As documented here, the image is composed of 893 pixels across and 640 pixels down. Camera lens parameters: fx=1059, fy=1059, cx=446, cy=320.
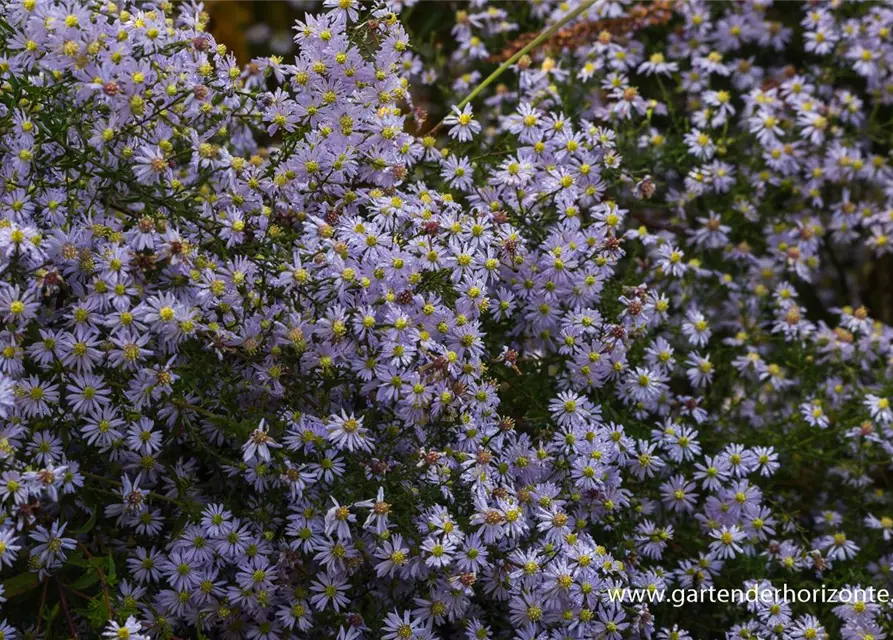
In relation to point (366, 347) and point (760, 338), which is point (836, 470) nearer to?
point (760, 338)

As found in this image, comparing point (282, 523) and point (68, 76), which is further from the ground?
point (68, 76)

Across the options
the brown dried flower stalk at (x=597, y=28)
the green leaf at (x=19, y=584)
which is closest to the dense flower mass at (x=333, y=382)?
the green leaf at (x=19, y=584)

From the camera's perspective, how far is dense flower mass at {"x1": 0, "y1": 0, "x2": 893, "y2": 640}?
141cm

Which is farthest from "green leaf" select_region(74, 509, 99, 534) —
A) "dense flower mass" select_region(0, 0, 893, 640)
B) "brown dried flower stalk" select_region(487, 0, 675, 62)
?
"brown dried flower stalk" select_region(487, 0, 675, 62)

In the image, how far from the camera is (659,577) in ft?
5.50

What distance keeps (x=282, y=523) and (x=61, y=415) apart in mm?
350

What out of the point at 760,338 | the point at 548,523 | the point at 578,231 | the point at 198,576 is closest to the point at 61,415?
the point at 198,576

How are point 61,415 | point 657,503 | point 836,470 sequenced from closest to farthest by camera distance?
point 61,415, point 657,503, point 836,470

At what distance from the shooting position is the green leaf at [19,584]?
54.0 inches

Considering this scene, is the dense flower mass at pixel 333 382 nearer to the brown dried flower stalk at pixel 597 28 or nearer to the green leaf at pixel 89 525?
the green leaf at pixel 89 525

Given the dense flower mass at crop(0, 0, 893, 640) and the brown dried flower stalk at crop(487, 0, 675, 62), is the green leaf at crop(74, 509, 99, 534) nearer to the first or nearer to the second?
the dense flower mass at crop(0, 0, 893, 640)

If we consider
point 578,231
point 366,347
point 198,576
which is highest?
point 578,231

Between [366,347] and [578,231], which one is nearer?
[366,347]

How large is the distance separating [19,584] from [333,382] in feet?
1.59
